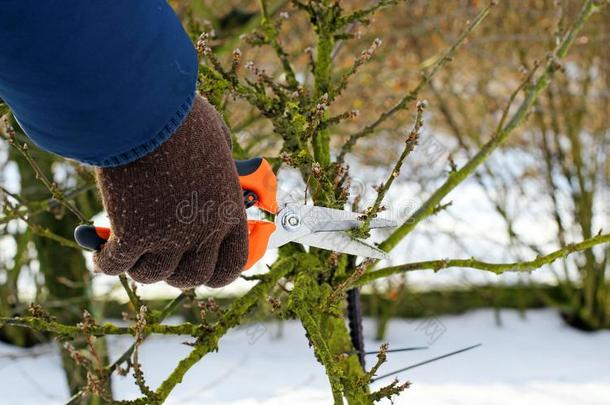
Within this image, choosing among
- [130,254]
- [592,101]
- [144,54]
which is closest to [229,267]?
[130,254]

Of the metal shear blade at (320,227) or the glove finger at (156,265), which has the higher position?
the metal shear blade at (320,227)

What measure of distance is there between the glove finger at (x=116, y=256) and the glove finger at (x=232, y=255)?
0.18m

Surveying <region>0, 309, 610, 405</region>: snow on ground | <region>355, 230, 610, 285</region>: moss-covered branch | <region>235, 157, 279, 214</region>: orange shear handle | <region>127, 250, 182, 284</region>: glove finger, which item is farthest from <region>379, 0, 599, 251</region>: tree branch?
<region>0, 309, 610, 405</region>: snow on ground

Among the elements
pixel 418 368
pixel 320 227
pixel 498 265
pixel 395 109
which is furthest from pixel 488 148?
pixel 418 368

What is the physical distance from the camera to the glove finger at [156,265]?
53.8 inches

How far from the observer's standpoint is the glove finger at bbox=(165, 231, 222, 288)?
54.9 inches

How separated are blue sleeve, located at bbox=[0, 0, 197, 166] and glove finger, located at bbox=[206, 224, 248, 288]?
0.28 m

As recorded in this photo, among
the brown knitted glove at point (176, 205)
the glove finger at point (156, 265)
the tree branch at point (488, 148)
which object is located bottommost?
the glove finger at point (156, 265)

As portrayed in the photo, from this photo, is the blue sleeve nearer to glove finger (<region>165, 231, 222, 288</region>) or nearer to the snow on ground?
glove finger (<region>165, 231, 222, 288</region>)

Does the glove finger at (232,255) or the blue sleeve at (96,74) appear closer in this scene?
the blue sleeve at (96,74)

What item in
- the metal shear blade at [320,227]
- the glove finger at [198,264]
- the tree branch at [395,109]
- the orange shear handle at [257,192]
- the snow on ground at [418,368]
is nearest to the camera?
the glove finger at [198,264]

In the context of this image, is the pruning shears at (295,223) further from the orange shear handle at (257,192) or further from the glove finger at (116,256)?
the glove finger at (116,256)

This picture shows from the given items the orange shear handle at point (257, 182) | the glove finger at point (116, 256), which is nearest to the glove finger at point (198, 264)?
the glove finger at point (116, 256)

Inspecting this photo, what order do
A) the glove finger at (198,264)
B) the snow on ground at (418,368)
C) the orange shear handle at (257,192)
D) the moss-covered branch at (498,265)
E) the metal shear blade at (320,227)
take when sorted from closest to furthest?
the glove finger at (198,264) < the orange shear handle at (257,192) < the metal shear blade at (320,227) < the moss-covered branch at (498,265) < the snow on ground at (418,368)
